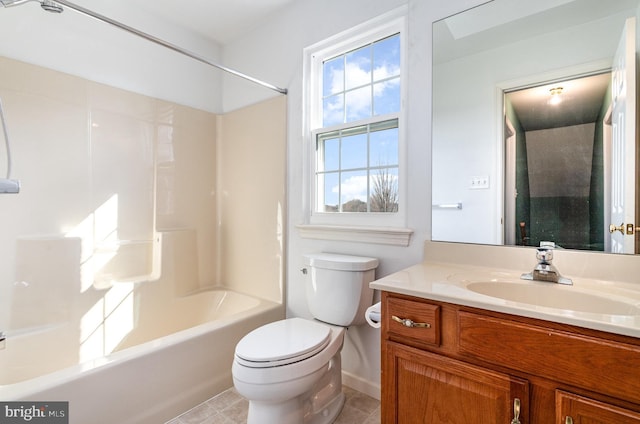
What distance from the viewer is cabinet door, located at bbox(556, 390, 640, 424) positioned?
0.70 meters

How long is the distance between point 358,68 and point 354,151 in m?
0.53

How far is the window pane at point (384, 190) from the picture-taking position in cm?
173

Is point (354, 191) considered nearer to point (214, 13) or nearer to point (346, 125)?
point (346, 125)

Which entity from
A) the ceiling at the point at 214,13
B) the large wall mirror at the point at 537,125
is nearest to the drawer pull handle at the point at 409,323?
the large wall mirror at the point at 537,125

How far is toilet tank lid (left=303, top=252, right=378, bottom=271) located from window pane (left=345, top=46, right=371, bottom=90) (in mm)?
1087

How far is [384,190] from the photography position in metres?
1.77

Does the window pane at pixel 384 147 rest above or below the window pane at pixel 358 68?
below

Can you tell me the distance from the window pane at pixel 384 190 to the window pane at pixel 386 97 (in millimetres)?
352

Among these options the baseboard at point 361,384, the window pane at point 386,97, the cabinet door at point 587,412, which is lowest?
the baseboard at point 361,384

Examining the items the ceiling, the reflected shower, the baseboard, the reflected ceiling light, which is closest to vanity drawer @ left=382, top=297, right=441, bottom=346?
the baseboard

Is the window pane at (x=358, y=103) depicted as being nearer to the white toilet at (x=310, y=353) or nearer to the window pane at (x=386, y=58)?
the window pane at (x=386, y=58)

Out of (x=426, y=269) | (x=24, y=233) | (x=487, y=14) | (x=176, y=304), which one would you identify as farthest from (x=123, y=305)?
(x=487, y=14)

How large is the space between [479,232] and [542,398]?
29.5 inches

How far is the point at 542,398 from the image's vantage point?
2.63 ft
